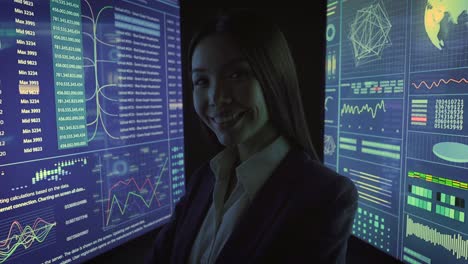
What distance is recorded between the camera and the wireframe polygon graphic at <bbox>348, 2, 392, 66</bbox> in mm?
989

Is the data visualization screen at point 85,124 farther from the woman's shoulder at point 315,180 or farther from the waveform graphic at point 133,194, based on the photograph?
the woman's shoulder at point 315,180

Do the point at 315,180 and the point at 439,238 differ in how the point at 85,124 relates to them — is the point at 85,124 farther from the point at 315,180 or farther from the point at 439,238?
the point at 439,238

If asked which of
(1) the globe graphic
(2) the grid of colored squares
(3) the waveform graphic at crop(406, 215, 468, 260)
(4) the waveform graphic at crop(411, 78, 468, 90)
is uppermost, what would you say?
(1) the globe graphic

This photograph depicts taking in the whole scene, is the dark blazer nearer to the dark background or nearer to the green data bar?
the green data bar

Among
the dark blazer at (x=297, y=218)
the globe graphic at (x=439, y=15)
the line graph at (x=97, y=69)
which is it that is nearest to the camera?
the dark blazer at (x=297, y=218)

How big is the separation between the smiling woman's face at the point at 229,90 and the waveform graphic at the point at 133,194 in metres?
0.53

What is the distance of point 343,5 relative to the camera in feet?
3.72

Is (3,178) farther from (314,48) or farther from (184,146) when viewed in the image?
(314,48)

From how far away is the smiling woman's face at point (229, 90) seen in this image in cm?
69

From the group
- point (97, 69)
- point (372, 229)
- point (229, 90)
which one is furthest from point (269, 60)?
point (372, 229)

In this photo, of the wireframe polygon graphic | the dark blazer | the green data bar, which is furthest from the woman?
the wireframe polygon graphic

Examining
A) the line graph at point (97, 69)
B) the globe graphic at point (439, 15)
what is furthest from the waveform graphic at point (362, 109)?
Result: the line graph at point (97, 69)

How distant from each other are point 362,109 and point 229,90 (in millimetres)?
561

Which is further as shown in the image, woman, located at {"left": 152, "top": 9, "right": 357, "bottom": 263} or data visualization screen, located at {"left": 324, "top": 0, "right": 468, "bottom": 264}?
data visualization screen, located at {"left": 324, "top": 0, "right": 468, "bottom": 264}
